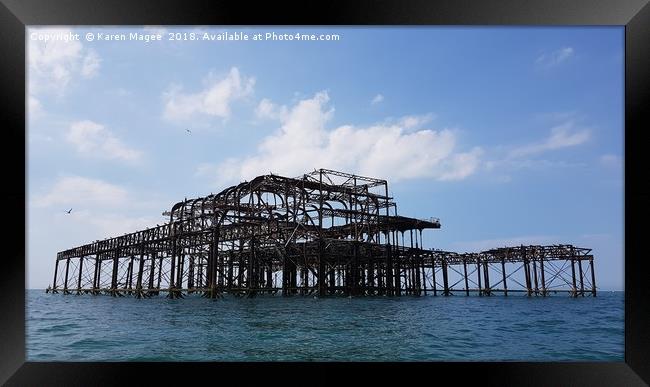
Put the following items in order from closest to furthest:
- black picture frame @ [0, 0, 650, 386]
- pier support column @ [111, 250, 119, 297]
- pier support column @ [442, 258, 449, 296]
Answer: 1. black picture frame @ [0, 0, 650, 386]
2. pier support column @ [111, 250, 119, 297]
3. pier support column @ [442, 258, 449, 296]

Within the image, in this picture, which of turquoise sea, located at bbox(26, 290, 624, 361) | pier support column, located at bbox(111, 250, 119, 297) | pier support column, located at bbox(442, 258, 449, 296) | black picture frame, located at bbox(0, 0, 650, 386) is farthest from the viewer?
pier support column, located at bbox(442, 258, 449, 296)

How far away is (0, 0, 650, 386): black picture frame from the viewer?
10094 millimetres

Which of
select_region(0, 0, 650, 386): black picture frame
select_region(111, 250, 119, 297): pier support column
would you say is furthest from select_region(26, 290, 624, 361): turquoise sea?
select_region(111, 250, 119, 297): pier support column

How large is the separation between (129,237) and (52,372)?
48132mm

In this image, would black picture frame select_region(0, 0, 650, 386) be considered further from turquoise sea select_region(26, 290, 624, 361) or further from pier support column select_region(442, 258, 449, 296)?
pier support column select_region(442, 258, 449, 296)
